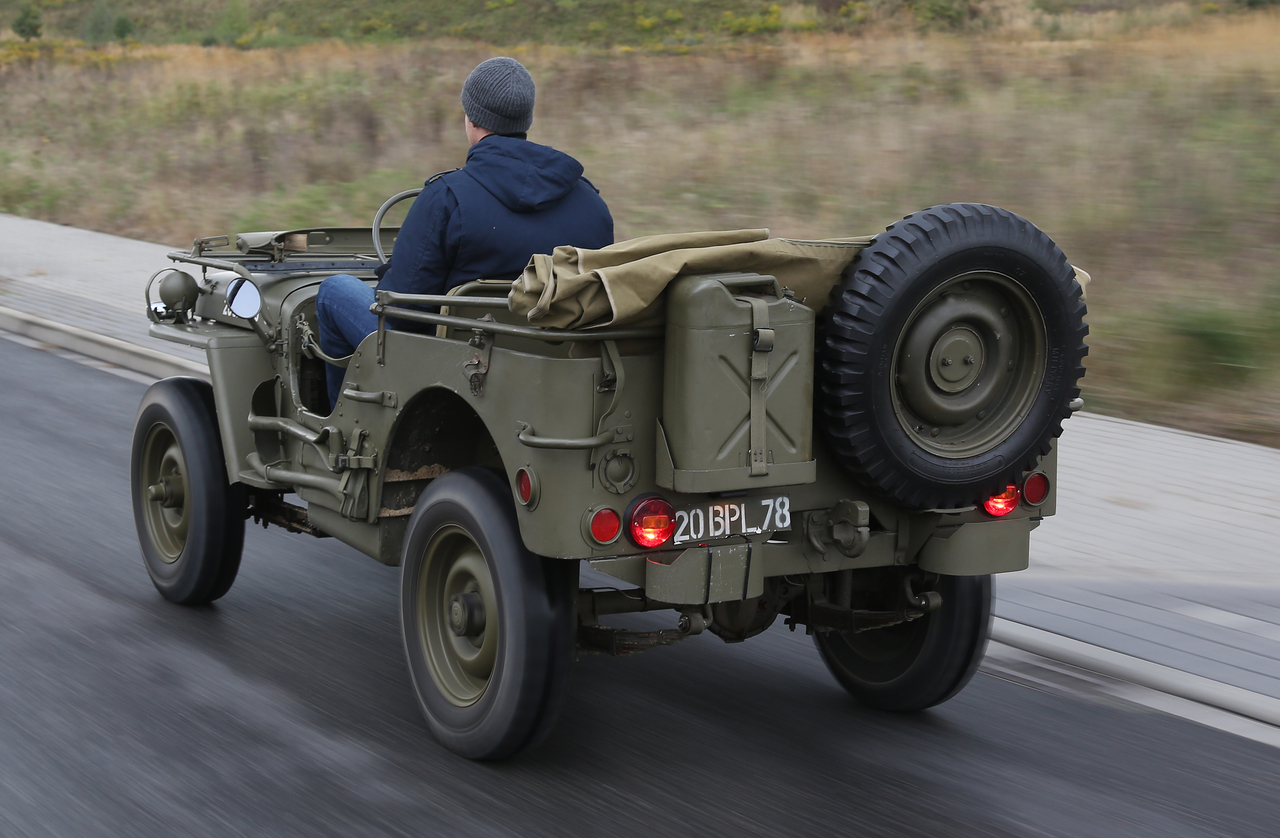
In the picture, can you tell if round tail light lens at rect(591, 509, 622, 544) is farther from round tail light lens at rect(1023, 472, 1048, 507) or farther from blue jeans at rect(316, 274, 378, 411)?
blue jeans at rect(316, 274, 378, 411)

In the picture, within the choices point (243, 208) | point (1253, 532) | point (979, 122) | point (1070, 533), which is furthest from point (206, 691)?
point (243, 208)

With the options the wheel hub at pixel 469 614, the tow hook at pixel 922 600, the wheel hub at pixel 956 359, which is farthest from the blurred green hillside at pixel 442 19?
the wheel hub at pixel 469 614

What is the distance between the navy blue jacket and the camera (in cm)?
409

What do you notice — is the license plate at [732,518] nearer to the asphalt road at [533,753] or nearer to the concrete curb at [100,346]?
the asphalt road at [533,753]

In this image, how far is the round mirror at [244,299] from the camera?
5117 millimetres

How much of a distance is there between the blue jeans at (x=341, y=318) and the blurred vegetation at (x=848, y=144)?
230 inches

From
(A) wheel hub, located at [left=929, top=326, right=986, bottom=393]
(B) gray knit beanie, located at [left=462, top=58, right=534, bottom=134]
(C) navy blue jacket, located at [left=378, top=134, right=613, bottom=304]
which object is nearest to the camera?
(A) wheel hub, located at [left=929, top=326, right=986, bottom=393]

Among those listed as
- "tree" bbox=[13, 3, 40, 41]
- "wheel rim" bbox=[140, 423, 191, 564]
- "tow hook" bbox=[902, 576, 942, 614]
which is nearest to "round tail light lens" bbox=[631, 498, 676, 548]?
"tow hook" bbox=[902, 576, 942, 614]

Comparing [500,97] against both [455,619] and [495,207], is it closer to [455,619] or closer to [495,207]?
[495,207]

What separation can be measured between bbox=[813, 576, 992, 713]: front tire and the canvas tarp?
1242 mm

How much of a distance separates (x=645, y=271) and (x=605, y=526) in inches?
26.4

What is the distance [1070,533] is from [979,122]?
10.7 metres

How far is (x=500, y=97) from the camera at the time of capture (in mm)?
4215

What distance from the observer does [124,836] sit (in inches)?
138
